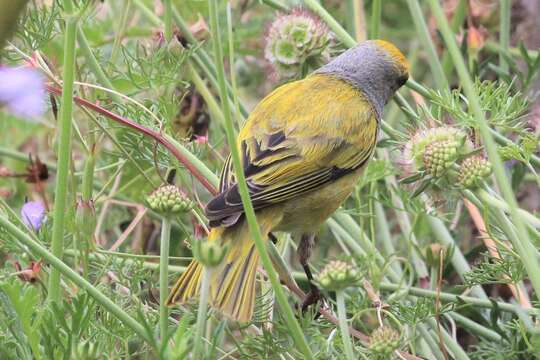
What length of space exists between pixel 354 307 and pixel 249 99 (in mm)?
1924

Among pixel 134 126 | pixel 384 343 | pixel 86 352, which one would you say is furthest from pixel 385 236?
pixel 86 352

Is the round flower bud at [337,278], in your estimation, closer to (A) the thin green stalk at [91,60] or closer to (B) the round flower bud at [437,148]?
(B) the round flower bud at [437,148]

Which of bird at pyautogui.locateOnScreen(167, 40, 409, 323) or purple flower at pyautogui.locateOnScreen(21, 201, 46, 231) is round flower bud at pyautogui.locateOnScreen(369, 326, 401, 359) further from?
purple flower at pyautogui.locateOnScreen(21, 201, 46, 231)

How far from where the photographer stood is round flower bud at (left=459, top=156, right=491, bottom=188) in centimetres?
165

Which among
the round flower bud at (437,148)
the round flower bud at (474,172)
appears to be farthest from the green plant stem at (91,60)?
the round flower bud at (474,172)

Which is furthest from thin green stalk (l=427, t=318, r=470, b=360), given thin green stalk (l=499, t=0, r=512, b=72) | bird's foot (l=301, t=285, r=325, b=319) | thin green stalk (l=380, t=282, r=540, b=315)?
thin green stalk (l=499, t=0, r=512, b=72)

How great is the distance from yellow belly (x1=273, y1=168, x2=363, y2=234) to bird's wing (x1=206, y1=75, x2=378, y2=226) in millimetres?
31

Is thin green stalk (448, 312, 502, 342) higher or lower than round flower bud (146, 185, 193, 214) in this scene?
lower

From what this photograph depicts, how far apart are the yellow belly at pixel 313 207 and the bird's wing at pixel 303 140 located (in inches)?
1.2

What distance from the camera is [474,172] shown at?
166 centimetres

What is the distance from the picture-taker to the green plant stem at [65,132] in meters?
1.41

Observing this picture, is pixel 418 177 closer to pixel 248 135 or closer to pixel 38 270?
pixel 248 135

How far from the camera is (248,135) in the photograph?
253cm

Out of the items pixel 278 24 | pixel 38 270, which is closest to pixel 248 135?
pixel 278 24
